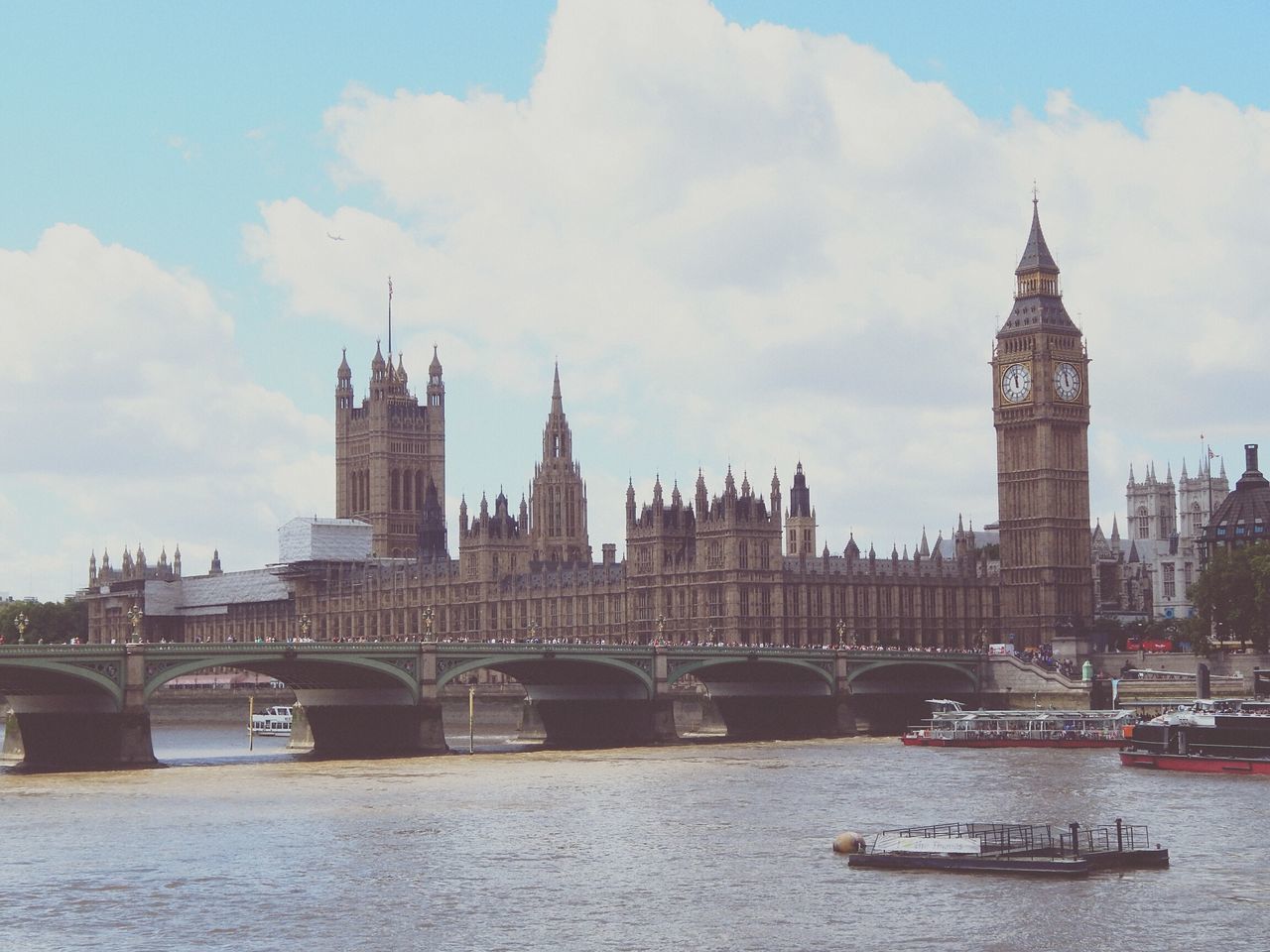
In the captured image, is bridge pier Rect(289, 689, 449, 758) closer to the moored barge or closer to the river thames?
the river thames

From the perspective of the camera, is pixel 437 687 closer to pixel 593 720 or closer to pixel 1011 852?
pixel 593 720

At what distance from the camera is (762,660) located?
12188 cm

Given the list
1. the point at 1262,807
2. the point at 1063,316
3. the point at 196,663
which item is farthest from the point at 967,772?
the point at 1063,316

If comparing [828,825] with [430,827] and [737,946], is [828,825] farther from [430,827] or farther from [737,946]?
[737,946]

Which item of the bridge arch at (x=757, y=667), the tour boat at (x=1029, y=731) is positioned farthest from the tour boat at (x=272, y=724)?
the tour boat at (x=1029, y=731)

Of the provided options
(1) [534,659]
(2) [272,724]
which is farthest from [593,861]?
(2) [272,724]

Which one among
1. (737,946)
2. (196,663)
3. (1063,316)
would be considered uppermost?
(1063,316)

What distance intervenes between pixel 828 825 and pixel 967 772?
22.8m

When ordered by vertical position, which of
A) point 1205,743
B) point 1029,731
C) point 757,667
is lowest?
point 1029,731

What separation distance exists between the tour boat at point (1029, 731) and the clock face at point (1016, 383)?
2025 inches

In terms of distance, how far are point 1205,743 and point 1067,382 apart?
263ft

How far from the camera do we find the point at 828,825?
68.9 m

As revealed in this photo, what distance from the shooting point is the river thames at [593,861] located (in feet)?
162

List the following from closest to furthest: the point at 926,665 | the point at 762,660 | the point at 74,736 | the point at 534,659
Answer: the point at 74,736, the point at 534,659, the point at 762,660, the point at 926,665
